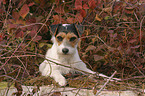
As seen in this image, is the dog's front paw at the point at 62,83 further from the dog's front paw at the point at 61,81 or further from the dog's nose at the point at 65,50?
the dog's nose at the point at 65,50

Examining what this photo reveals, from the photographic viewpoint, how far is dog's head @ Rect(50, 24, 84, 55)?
3.07 meters

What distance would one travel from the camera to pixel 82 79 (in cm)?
317

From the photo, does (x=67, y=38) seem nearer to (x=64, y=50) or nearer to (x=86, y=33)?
(x=64, y=50)

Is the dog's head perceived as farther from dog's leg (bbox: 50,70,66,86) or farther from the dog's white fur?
dog's leg (bbox: 50,70,66,86)

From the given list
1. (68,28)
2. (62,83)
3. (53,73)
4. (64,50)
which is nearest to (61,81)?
(62,83)

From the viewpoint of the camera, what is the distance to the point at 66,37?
3.20 m

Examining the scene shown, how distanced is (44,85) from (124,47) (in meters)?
1.48

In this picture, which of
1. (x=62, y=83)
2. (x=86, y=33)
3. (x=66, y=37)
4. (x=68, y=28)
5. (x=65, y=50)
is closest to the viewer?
(x=62, y=83)

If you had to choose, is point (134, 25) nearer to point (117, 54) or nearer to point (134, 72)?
point (117, 54)

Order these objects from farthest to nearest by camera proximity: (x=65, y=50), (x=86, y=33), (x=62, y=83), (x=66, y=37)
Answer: (x=86, y=33)
(x=66, y=37)
(x=65, y=50)
(x=62, y=83)

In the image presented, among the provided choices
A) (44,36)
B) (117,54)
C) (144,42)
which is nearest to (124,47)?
(117,54)

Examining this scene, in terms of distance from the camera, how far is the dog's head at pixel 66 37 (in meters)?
3.07

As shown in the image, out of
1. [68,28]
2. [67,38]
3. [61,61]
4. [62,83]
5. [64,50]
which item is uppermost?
[68,28]

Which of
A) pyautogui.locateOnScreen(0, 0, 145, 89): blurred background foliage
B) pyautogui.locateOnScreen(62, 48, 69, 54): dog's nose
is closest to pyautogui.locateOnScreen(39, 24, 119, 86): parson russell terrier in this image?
pyautogui.locateOnScreen(62, 48, 69, 54): dog's nose
